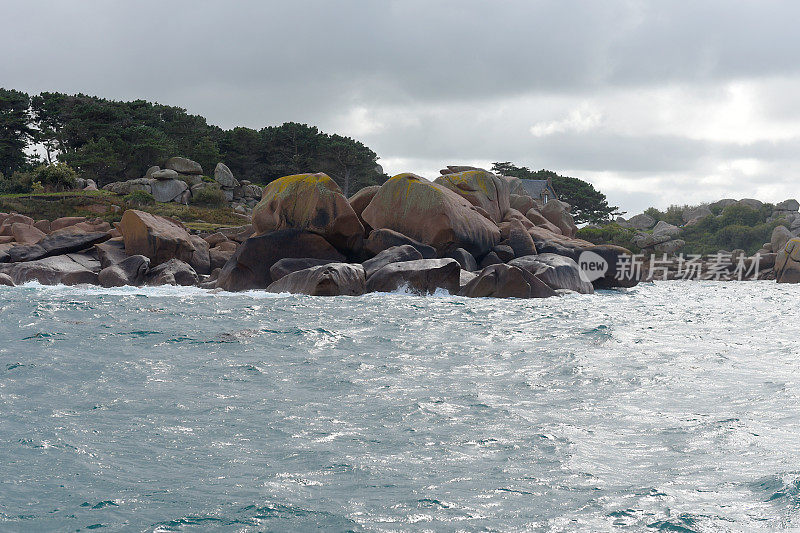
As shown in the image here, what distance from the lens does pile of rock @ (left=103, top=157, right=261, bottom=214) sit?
49750 mm

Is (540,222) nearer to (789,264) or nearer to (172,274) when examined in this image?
(789,264)

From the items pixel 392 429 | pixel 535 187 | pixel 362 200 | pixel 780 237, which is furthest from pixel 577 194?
pixel 392 429

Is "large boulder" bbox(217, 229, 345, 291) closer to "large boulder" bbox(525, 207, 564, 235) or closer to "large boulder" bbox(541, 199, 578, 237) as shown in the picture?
"large boulder" bbox(525, 207, 564, 235)

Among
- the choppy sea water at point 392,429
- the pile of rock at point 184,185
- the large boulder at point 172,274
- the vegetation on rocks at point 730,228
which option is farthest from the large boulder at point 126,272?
the vegetation on rocks at point 730,228

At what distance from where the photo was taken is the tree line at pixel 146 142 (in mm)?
52250

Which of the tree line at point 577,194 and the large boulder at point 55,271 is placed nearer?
the large boulder at point 55,271

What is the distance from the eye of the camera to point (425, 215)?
2530cm

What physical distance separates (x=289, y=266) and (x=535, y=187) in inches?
1853

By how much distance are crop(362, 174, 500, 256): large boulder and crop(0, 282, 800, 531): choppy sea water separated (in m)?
11.5

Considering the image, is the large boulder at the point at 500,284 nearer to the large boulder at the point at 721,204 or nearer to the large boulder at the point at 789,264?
the large boulder at the point at 789,264

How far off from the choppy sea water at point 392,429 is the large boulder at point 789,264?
34.3 meters

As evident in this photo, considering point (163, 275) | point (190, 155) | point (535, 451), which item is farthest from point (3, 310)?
point (190, 155)

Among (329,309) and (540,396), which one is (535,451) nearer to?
(540,396)

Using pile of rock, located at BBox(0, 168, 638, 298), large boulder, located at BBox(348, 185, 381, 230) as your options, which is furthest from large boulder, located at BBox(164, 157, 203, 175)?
large boulder, located at BBox(348, 185, 381, 230)
